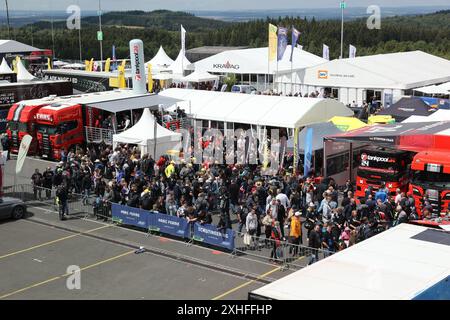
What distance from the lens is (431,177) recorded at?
18.1 metres

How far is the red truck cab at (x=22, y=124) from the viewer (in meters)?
27.9

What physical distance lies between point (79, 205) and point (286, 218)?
7558 millimetres

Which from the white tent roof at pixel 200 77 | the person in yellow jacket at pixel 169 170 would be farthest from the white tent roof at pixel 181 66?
the person in yellow jacket at pixel 169 170

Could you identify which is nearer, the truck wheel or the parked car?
the truck wheel

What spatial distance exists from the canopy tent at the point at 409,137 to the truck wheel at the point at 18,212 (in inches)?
409

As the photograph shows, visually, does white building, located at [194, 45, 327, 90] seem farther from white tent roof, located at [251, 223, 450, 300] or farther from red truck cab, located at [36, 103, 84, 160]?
white tent roof, located at [251, 223, 450, 300]

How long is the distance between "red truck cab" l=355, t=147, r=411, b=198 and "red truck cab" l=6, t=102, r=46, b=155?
610 inches

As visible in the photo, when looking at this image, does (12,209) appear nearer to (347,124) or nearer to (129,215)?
(129,215)

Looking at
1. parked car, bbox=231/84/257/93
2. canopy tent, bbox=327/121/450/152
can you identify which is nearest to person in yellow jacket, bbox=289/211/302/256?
canopy tent, bbox=327/121/450/152

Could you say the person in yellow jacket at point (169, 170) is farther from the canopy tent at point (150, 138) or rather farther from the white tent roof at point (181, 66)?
the white tent roof at point (181, 66)

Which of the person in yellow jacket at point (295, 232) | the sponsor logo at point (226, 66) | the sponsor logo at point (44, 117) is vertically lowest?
the person in yellow jacket at point (295, 232)

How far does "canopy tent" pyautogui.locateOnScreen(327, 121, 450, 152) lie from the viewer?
19.0 metres

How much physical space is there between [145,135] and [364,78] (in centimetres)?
1640
